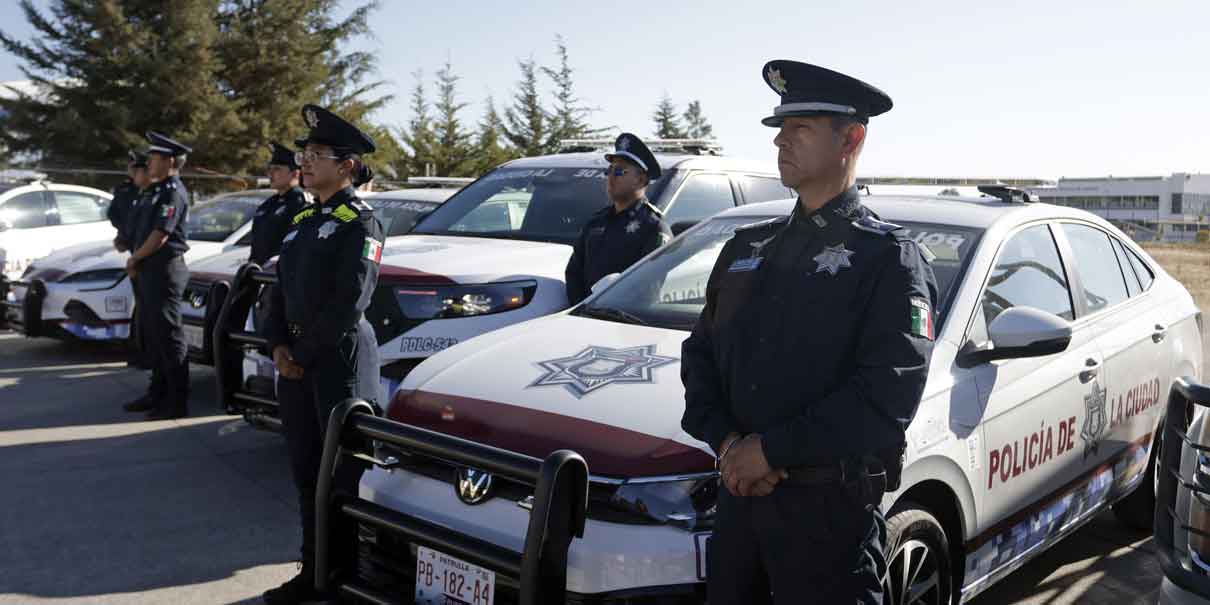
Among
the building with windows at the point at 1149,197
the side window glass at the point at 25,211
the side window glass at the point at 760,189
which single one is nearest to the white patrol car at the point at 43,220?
the side window glass at the point at 25,211

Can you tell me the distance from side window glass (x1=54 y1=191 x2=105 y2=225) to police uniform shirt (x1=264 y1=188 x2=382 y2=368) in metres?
10.1

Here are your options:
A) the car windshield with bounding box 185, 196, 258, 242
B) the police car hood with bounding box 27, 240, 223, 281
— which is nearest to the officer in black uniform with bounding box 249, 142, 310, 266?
the police car hood with bounding box 27, 240, 223, 281

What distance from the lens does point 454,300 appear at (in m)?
5.51

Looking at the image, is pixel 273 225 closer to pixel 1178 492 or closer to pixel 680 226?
pixel 680 226

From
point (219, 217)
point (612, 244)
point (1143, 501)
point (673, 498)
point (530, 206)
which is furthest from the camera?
point (219, 217)

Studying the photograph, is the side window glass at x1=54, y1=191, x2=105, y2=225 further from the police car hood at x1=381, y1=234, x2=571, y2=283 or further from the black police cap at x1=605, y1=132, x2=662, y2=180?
the black police cap at x1=605, y1=132, x2=662, y2=180

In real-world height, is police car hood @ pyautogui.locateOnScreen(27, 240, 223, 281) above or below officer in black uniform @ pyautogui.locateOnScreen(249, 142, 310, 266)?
below

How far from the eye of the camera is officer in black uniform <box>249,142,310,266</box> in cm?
770

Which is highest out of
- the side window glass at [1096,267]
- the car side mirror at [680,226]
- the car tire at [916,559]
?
the car side mirror at [680,226]

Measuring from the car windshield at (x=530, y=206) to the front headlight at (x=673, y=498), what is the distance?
3.86 m

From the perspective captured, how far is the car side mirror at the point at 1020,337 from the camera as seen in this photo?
337 cm

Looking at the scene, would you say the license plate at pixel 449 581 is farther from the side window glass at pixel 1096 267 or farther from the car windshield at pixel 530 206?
the car windshield at pixel 530 206

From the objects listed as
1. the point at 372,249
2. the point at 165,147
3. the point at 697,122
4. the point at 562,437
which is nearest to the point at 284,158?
the point at 165,147

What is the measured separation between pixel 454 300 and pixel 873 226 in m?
3.33
